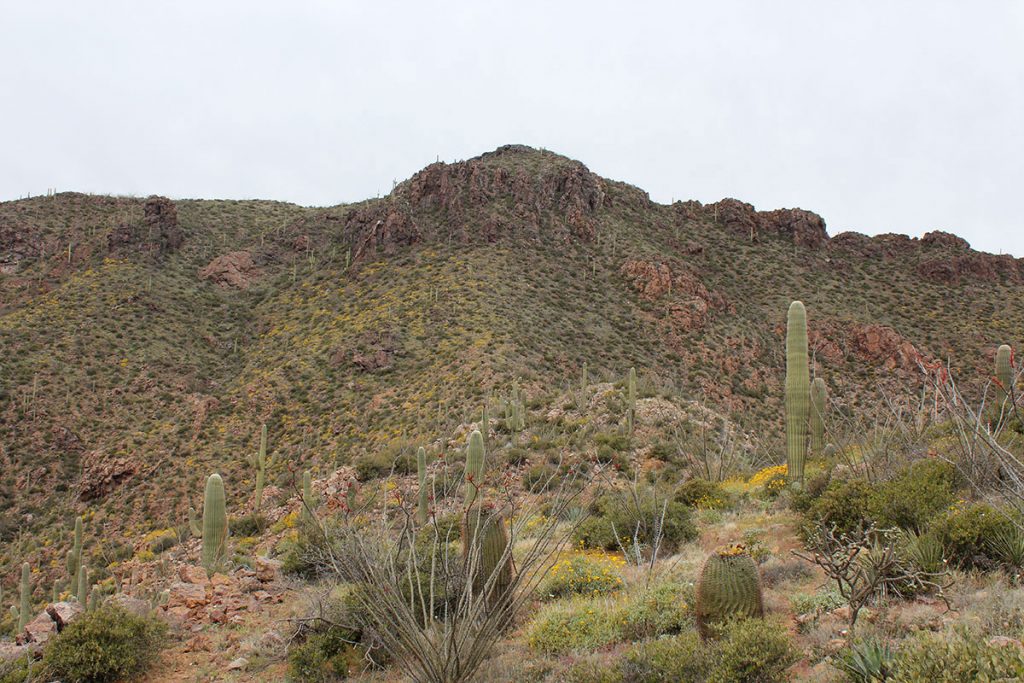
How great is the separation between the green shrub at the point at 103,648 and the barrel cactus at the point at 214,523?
4.85 metres

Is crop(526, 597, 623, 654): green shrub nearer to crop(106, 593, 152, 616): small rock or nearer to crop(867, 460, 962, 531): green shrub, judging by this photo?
crop(867, 460, 962, 531): green shrub

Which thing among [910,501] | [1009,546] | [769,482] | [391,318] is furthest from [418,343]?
[1009,546]

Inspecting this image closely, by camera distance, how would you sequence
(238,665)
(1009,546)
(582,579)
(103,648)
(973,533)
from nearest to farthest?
(1009,546)
(973,533)
(103,648)
(238,665)
(582,579)

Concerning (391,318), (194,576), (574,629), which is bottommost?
(194,576)

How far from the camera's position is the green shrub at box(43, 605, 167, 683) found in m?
6.71

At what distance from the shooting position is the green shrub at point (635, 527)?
9.90 meters

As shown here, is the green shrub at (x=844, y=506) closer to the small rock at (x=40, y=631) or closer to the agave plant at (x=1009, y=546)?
the agave plant at (x=1009, y=546)

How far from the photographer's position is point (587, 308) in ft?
126

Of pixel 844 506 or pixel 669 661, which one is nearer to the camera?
pixel 669 661

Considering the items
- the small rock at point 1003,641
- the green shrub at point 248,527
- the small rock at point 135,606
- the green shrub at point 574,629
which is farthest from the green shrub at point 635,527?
the green shrub at point 248,527

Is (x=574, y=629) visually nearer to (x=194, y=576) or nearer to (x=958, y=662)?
(x=958, y=662)

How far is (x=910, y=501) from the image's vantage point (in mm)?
7242

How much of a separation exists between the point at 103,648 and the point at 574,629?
4.89 metres

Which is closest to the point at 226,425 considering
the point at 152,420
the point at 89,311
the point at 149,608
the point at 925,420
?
the point at 152,420
